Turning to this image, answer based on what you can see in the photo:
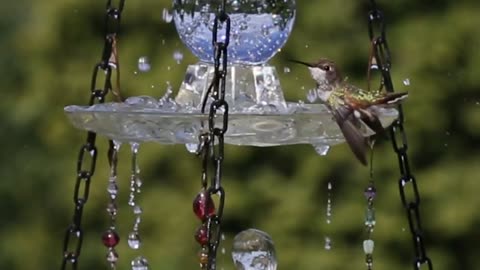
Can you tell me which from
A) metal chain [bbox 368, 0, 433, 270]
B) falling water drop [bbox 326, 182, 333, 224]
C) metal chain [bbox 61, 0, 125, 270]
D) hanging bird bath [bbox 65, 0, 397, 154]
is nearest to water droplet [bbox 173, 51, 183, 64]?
falling water drop [bbox 326, 182, 333, 224]

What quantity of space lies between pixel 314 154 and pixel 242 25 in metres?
1.14

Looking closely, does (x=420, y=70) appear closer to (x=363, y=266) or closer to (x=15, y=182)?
(x=363, y=266)

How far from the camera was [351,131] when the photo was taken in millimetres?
1417

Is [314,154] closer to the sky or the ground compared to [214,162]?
closer to the sky

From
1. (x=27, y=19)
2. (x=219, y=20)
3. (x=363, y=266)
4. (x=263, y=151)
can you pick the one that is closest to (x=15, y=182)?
(x=27, y=19)

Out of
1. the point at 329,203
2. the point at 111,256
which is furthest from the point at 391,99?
the point at 329,203

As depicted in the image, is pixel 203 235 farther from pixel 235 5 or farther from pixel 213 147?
pixel 235 5

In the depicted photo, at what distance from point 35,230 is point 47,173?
0.18 metres

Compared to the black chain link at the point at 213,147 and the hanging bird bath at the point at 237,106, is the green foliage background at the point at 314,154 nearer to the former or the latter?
the hanging bird bath at the point at 237,106

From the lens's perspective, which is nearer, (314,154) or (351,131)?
(351,131)

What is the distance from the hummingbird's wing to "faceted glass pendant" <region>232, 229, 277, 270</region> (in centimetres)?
22

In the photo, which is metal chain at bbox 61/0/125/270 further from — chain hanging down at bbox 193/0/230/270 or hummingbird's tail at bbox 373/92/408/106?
hummingbird's tail at bbox 373/92/408/106

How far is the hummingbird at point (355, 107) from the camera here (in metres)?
1.42

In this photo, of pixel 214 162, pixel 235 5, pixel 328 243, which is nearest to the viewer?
pixel 214 162
